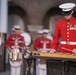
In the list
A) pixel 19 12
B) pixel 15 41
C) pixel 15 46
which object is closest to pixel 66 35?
pixel 15 46

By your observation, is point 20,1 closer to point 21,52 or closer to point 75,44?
point 21,52

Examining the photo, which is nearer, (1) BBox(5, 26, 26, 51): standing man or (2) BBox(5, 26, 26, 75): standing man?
(2) BBox(5, 26, 26, 75): standing man

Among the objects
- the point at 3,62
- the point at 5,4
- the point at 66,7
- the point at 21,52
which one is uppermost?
the point at 5,4

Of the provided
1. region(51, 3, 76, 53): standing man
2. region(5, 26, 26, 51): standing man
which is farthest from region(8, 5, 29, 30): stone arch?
region(51, 3, 76, 53): standing man

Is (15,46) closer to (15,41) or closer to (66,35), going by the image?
(15,41)

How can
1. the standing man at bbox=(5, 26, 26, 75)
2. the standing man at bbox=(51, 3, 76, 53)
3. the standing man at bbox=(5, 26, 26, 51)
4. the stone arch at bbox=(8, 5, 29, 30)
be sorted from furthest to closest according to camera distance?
the stone arch at bbox=(8, 5, 29, 30) → the standing man at bbox=(5, 26, 26, 51) → the standing man at bbox=(5, 26, 26, 75) → the standing man at bbox=(51, 3, 76, 53)

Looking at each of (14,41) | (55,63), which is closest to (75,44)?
(55,63)

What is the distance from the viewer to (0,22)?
24.2 ft

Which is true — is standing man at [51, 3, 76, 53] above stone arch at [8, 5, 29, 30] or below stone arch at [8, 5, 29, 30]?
below

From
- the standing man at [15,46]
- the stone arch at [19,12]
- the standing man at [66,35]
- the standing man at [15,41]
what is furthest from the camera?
the stone arch at [19,12]

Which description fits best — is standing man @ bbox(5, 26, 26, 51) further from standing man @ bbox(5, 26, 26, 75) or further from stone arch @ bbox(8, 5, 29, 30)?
stone arch @ bbox(8, 5, 29, 30)

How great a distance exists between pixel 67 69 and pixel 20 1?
629cm

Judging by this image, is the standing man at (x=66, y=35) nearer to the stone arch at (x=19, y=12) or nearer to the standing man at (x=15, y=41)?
the standing man at (x=15, y=41)

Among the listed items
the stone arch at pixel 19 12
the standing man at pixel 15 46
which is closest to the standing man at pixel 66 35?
the standing man at pixel 15 46
